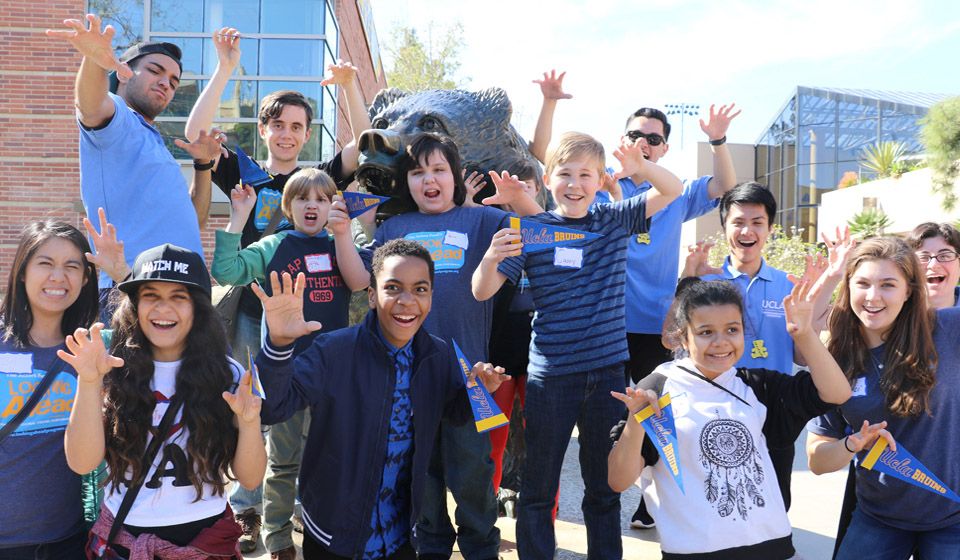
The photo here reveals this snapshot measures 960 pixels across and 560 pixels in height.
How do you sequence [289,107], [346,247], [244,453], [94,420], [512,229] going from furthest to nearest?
[289,107], [346,247], [512,229], [244,453], [94,420]

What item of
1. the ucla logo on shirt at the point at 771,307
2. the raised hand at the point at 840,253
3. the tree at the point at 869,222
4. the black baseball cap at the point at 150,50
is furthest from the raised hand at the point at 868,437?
the tree at the point at 869,222

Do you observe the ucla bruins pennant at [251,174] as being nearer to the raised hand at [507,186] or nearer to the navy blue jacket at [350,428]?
the raised hand at [507,186]

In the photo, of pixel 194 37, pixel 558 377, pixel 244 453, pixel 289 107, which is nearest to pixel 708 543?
pixel 558 377

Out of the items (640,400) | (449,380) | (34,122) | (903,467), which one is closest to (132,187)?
(449,380)

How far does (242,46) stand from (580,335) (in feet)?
36.6

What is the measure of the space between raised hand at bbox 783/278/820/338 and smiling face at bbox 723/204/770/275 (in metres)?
0.79

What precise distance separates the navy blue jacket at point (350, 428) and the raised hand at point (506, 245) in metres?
0.47

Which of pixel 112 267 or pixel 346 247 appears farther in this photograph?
pixel 346 247

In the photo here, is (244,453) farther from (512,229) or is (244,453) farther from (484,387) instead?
(512,229)

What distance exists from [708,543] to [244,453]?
1.46 metres

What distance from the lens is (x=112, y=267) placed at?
261 centimetres

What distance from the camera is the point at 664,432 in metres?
2.26

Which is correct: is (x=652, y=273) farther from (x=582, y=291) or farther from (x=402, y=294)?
(x=402, y=294)

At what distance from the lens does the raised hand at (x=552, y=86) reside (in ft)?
13.2
